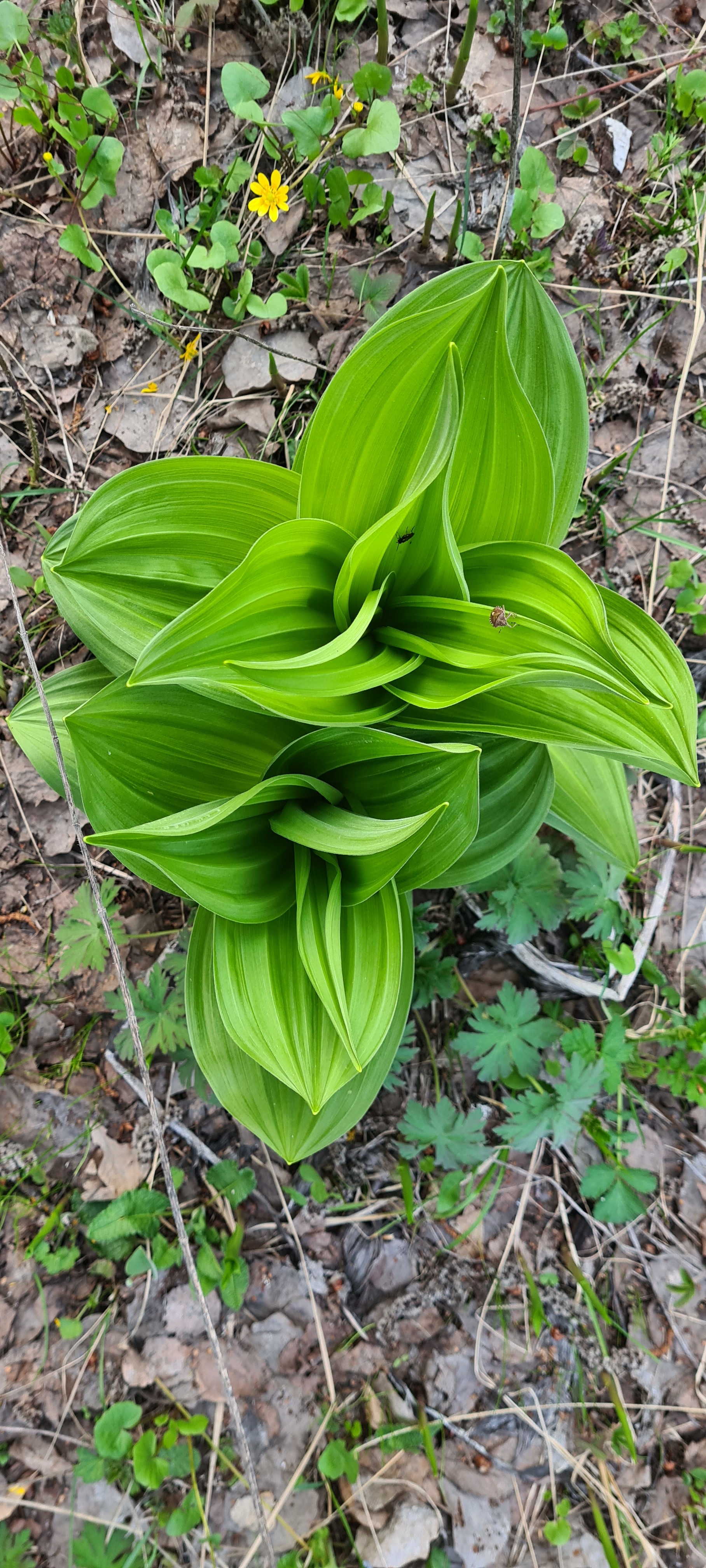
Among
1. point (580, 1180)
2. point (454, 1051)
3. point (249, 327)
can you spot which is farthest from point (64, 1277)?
point (249, 327)

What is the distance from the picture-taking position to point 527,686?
126cm

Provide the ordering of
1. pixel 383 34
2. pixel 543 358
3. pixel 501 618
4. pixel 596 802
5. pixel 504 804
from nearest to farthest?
pixel 501 618
pixel 543 358
pixel 504 804
pixel 596 802
pixel 383 34

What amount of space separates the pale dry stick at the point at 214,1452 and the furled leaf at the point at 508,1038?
1150 mm

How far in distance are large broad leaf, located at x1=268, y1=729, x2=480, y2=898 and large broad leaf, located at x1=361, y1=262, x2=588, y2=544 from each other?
1.61ft

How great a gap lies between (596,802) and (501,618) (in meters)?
0.69

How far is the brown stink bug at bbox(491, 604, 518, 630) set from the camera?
1.14 meters

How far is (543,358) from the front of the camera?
4.47 feet

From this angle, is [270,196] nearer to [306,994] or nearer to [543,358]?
[543,358]

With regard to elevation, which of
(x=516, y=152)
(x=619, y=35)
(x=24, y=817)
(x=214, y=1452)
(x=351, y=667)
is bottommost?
(x=214, y=1452)

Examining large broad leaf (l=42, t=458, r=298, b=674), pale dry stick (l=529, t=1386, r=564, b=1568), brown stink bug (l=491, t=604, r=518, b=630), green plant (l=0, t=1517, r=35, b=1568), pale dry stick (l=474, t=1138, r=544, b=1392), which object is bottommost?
pale dry stick (l=529, t=1386, r=564, b=1568)

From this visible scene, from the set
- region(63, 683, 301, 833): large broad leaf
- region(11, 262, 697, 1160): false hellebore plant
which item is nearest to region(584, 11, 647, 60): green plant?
region(11, 262, 697, 1160): false hellebore plant

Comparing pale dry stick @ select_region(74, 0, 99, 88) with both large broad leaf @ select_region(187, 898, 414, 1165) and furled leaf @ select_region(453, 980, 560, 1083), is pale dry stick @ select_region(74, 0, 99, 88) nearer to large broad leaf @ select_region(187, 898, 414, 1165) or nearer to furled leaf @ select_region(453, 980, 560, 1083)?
large broad leaf @ select_region(187, 898, 414, 1165)

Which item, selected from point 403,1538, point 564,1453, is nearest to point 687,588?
point 564,1453

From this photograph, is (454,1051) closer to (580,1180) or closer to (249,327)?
(580,1180)
